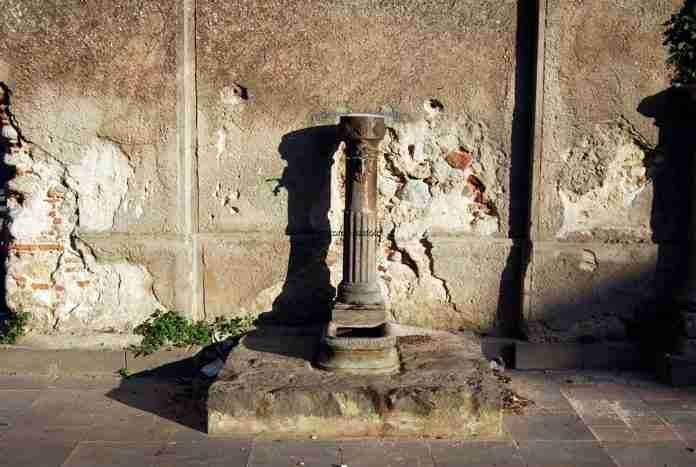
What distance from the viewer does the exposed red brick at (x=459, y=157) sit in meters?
5.95

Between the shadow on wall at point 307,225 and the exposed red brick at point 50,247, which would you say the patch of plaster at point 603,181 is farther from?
the exposed red brick at point 50,247

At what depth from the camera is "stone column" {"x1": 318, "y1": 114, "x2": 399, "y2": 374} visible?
534cm

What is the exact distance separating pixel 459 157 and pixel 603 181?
1124mm

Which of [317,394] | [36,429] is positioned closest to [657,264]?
[317,394]

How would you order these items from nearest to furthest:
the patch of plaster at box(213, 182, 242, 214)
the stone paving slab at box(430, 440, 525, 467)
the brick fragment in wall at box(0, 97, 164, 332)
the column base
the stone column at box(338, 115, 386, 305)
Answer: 1. the stone paving slab at box(430, 440, 525, 467)
2. the column base
3. the stone column at box(338, 115, 386, 305)
4. the brick fragment in wall at box(0, 97, 164, 332)
5. the patch of plaster at box(213, 182, 242, 214)

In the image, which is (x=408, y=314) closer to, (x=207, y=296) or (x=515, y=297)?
(x=515, y=297)

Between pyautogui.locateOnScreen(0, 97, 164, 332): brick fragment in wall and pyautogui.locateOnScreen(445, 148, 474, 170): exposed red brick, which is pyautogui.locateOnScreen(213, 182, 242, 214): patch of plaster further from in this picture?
pyautogui.locateOnScreen(445, 148, 474, 170): exposed red brick

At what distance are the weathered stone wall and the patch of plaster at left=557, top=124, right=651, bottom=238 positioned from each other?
0.05 feet

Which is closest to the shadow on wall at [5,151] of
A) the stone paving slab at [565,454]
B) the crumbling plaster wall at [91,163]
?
the crumbling plaster wall at [91,163]

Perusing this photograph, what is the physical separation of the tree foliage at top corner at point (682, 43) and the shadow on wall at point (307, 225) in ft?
8.51

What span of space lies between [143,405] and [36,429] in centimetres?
73

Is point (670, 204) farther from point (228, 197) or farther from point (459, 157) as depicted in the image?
point (228, 197)

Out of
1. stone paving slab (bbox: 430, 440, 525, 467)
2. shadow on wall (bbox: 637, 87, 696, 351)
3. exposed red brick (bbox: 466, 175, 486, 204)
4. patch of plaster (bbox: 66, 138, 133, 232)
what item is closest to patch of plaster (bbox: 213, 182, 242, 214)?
patch of plaster (bbox: 66, 138, 133, 232)

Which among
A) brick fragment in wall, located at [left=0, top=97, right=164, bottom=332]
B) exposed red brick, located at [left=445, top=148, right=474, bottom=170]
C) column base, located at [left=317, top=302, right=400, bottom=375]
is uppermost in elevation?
exposed red brick, located at [left=445, top=148, right=474, bottom=170]
